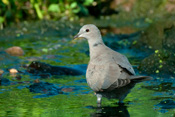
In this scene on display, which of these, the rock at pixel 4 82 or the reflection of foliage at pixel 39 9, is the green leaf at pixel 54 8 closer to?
the reflection of foliage at pixel 39 9

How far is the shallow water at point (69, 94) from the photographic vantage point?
5.01 meters

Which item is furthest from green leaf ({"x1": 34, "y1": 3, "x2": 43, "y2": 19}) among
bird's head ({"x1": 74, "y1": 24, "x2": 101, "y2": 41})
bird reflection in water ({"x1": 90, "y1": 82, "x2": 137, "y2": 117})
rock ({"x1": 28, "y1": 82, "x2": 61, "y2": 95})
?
bird reflection in water ({"x1": 90, "y1": 82, "x2": 137, "y2": 117})

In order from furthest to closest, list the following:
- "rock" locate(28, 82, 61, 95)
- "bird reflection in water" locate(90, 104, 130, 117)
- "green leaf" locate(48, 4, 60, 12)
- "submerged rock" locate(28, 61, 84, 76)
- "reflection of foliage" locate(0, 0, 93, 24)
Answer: "green leaf" locate(48, 4, 60, 12) < "reflection of foliage" locate(0, 0, 93, 24) < "submerged rock" locate(28, 61, 84, 76) < "rock" locate(28, 82, 61, 95) < "bird reflection in water" locate(90, 104, 130, 117)

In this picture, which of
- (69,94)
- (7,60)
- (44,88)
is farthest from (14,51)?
(69,94)

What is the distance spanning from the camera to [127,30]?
11.6 metres

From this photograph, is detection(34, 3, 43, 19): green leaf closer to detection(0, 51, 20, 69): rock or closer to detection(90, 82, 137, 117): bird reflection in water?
detection(0, 51, 20, 69): rock

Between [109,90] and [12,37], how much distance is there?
597 centimetres

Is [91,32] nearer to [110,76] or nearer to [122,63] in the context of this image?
[122,63]

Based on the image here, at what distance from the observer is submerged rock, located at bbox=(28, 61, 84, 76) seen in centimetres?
750

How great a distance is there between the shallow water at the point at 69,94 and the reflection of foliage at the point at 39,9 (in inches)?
83.6

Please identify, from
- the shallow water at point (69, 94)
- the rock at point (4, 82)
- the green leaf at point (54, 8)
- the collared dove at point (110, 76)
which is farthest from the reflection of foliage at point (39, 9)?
the collared dove at point (110, 76)

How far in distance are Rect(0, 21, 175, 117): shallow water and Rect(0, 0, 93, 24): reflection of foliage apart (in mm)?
2123

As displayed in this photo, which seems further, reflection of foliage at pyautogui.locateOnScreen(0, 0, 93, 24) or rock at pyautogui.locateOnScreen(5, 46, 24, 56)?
reflection of foliage at pyautogui.locateOnScreen(0, 0, 93, 24)

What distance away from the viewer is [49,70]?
24.7 ft
